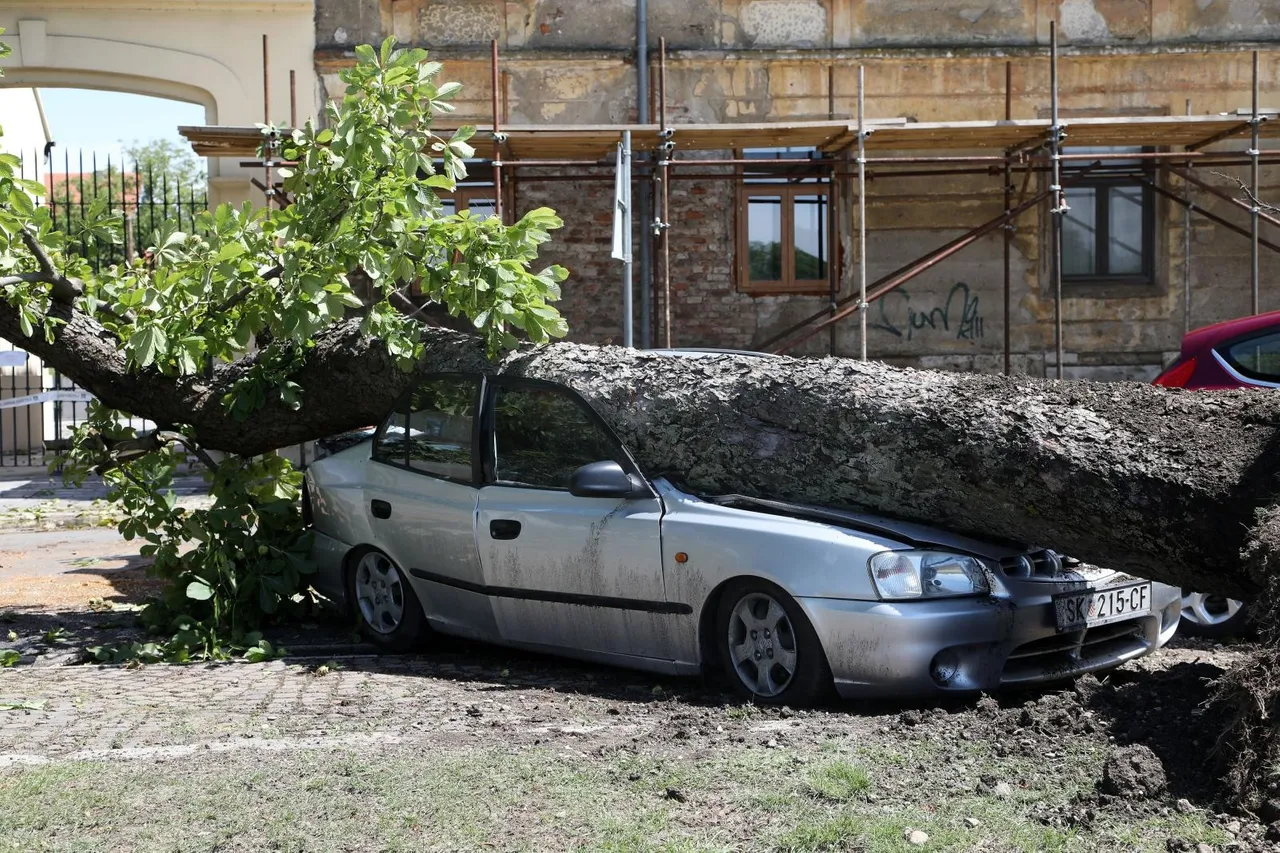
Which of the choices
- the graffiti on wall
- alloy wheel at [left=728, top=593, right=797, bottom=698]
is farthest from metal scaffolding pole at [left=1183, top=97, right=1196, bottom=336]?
alloy wheel at [left=728, top=593, right=797, bottom=698]

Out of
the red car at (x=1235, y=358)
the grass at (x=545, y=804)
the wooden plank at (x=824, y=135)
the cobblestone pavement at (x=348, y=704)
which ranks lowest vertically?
the cobblestone pavement at (x=348, y=704)

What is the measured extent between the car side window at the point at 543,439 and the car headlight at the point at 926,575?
1499 millimetres

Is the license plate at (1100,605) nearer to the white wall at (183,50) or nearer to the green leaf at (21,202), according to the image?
the green leaf at (21,202)

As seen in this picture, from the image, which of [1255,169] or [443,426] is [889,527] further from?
[1255,169]

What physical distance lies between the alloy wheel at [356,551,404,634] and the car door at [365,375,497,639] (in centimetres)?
18

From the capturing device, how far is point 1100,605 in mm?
6047

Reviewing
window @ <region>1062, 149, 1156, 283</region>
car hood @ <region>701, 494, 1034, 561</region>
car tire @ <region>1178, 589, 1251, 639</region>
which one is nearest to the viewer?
car hood @ <region>701, 494, 1034, 561</region>

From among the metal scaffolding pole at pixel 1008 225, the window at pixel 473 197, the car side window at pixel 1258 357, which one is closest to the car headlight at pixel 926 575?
the car side window at pixel 1258 357

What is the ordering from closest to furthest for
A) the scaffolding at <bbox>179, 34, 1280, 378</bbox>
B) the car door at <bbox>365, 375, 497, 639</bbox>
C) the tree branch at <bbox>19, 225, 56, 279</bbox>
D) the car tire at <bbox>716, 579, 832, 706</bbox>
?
the car tire at <bbox>716, 579, 832, 706</bbox> < the car door at <bbox>365, 375, 497, 639</bbox> < the tree branch at <bbox>19, 225, 56, 279</bbox> < the scaffolding at <bbox>179, 34, 1280, 378</bbox>

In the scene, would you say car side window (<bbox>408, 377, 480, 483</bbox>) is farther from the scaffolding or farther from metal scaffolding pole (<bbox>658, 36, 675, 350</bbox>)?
metal scaffolding pole (<bbox>658, 36, 675, 350</bbox>)

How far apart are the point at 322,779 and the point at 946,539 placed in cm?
272

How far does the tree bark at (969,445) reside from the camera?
5414mm

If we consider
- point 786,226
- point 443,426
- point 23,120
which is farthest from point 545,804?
point 23,120

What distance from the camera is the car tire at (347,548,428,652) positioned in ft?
24.7
